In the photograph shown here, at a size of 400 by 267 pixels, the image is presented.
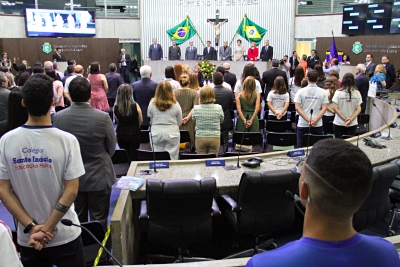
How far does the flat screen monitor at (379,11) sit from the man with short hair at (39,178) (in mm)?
12602

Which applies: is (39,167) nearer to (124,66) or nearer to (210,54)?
(210,54)

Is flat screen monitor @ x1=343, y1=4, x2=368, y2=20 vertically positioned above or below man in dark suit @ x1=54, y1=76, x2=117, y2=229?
above

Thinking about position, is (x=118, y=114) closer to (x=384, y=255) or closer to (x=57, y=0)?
(x=384, y=255)

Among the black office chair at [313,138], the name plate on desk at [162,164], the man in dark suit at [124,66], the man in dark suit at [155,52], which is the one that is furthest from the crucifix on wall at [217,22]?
the name plate on desk at [162,164]

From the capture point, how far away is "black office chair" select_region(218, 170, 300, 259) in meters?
2.89

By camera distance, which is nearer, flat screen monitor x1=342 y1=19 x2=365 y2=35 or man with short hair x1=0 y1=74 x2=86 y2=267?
man with short hair x1=0 y1=74 x2=86 y2=267

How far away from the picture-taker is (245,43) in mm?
15859

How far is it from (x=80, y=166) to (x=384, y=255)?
62.0 inches

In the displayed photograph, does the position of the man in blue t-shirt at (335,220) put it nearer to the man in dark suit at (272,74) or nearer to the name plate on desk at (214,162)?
the name plate on desk at (214,162)

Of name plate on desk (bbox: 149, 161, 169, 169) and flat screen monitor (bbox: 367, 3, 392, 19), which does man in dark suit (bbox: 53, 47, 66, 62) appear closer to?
flat screen monitor (bbox: 367, 3, 392, 19)

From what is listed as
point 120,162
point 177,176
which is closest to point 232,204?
point 177,176

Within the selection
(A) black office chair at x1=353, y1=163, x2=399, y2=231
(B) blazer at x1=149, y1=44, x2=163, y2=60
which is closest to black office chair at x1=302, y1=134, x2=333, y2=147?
(A) black office chair at x1=353, y1=163, x2=399, y2=231

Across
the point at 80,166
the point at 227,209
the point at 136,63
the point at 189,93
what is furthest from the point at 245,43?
the point at 80,166

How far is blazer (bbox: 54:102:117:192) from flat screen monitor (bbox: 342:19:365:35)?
Answer: 1236 cm
